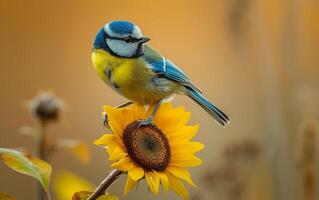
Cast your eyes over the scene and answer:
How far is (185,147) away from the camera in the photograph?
27.9 inches

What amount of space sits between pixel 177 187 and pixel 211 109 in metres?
0.29

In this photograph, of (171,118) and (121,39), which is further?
(121,39)

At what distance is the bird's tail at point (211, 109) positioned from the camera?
94 cm

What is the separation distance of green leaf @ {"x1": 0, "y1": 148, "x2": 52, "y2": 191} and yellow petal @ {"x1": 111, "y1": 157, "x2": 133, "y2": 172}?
0.18 feet

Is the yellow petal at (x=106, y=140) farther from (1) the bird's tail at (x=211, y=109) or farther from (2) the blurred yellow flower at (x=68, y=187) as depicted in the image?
(1) the bird's tail at (x=211, y=109)

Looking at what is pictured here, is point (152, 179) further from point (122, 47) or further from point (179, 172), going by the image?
point (122, 47)

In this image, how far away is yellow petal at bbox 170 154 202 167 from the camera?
68 centimetres

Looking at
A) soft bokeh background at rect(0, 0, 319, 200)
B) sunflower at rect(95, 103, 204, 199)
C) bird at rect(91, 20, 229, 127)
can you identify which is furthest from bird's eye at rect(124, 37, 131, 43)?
→ soft bokeh background at rect(0, 0, 319, 200)

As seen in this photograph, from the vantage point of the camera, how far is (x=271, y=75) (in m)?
1.37

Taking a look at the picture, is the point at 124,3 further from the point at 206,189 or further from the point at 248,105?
the point at 206,189

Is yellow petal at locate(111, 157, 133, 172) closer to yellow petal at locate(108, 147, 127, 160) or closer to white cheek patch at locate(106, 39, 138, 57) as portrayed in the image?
yellow petal at locate(108, 147, 127, 160)

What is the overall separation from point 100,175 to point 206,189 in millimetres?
583

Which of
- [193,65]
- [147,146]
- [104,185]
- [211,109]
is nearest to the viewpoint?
[104,185]

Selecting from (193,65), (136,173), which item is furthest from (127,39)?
(193,65)
